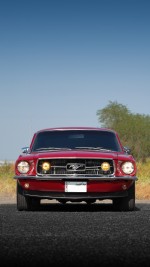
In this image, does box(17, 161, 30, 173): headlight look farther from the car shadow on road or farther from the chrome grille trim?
the car shadow on road

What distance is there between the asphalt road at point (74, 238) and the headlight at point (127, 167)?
767 millimetres

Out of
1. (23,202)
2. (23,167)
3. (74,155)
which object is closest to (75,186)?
(74,155)

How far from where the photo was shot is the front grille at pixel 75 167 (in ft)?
39.6

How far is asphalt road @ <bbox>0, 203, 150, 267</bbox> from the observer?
6539 millimetres

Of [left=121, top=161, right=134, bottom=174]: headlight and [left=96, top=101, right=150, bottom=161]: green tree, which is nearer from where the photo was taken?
[left=121, top=161, right=134, bottom=174]: headlight

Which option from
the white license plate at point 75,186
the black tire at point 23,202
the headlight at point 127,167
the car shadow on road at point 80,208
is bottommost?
the car shadow on road at point 80,208

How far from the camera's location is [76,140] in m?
13.3

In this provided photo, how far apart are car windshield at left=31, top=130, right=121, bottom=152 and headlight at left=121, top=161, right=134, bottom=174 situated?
0.88m

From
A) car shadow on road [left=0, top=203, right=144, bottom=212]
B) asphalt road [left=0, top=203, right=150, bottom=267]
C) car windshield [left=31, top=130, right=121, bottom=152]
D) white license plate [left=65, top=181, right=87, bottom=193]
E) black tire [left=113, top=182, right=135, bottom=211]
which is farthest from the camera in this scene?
car shadow on road [left=0, top=203, right=144, bottom=212]

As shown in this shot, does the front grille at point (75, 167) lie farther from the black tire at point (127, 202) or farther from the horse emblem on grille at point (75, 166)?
the black tire at point (127, 202)

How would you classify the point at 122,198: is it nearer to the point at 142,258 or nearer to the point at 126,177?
the point at 126,177

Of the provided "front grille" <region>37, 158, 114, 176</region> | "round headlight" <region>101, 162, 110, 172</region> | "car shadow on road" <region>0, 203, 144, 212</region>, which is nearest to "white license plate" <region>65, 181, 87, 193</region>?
"front grille" <region>37, 158, 114, 176</region>

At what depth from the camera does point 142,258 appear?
662cm

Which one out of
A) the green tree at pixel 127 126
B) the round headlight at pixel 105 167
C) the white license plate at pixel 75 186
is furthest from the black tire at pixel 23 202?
the green tree at pixel 127 126
